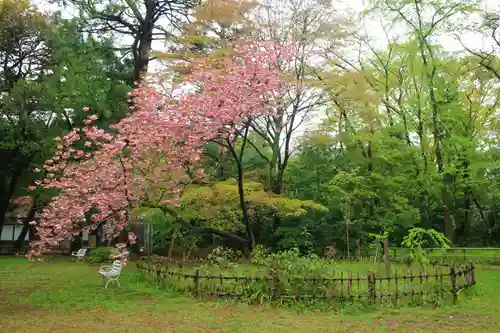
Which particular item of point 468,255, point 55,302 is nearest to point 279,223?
point 468,255

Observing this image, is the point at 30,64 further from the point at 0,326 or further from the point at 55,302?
the point at 0,326

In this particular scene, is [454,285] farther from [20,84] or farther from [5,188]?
[5,188]

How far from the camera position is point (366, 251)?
21844mm

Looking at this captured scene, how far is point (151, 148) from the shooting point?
44.2ft

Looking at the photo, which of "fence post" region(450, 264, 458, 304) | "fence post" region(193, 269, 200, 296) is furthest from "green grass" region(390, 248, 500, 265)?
"fence post" region(193, 269, 200, 296)

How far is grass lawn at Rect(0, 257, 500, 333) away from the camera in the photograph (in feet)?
26.0

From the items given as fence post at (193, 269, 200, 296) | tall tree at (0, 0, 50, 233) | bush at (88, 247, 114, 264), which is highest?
tall tree at (0, 0, 50, 233)

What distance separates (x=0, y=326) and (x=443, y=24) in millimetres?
25094

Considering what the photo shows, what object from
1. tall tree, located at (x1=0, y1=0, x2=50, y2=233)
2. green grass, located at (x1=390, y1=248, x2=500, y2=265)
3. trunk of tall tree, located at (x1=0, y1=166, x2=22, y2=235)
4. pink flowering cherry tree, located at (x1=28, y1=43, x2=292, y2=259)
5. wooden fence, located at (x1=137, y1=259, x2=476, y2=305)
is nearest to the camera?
wooden fence, located at (x1=137, y1=259, x2=476, y2=305)

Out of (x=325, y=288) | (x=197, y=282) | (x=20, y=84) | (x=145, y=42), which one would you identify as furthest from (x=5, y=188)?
(x=325, y=288)

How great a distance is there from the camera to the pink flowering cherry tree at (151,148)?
12516 millimetres

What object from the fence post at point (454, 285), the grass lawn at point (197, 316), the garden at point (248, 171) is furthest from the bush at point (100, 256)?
the fence post at point (454, 285)

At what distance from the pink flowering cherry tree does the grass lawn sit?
7.07ft

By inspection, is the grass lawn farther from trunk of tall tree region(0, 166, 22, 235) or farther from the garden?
trunk of tall tree region(0, 166, 22, 235)
